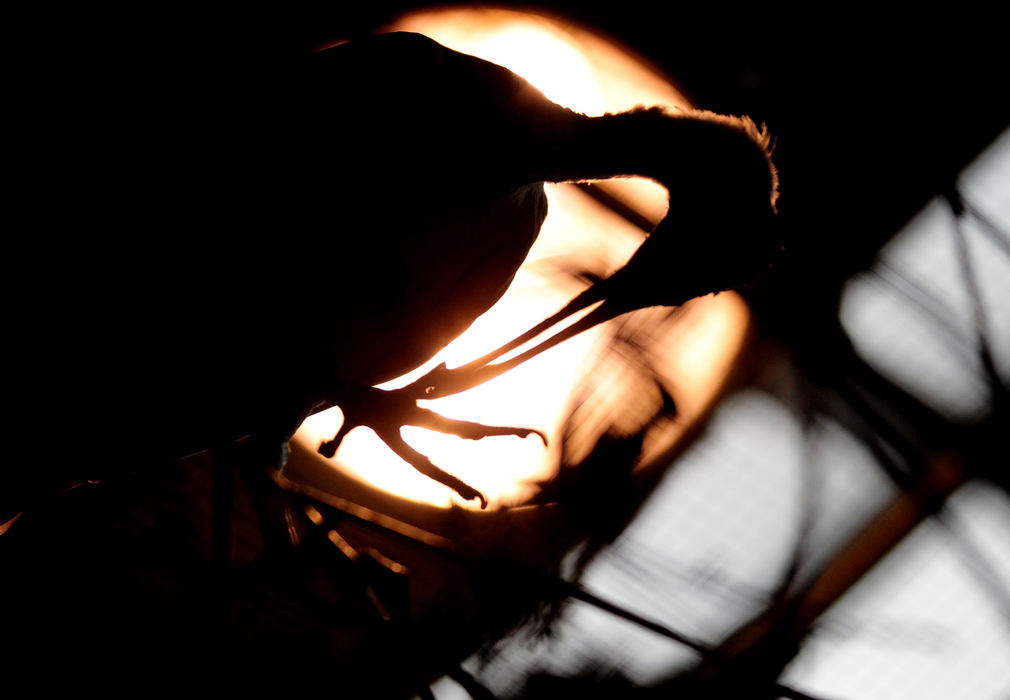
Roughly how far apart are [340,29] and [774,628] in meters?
2.21

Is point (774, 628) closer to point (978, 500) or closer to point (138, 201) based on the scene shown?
point (978, 500)

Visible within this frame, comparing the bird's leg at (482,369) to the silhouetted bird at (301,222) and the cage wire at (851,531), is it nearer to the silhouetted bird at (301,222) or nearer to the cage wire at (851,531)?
the silhouetted bird at (301,222)

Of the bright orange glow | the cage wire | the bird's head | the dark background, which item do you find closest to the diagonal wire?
the cage wire

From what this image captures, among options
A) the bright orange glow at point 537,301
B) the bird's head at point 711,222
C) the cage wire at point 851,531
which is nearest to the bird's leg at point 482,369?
the bird's head at point 711,222

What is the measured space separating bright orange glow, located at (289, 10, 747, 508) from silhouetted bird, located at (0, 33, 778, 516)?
54cm

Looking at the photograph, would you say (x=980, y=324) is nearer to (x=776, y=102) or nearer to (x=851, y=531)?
(x=851, y=531)

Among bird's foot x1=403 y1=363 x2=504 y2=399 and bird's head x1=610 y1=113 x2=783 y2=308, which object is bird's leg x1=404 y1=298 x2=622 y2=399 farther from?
bird's head x1=610 y1=113 x2=783 y2=308

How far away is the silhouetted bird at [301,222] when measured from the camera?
730 mm

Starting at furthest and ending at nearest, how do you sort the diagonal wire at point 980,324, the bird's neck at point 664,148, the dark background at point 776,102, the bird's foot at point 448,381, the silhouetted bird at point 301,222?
the diagonal wire at point 980,324
the dark background at point 776,102
the bird's foot at point 448,381
the bird's neck at point 664,148
the silhouetted bird at point 301,222

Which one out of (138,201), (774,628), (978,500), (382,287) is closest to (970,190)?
(978,500)

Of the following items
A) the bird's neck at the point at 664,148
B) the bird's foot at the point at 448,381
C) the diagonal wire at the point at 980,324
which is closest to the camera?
the bird's neck at the point at 664,148

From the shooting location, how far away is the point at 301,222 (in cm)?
79

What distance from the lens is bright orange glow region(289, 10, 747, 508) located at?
1505 millimetres

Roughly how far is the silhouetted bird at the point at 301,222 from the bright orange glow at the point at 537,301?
1.79 feet
